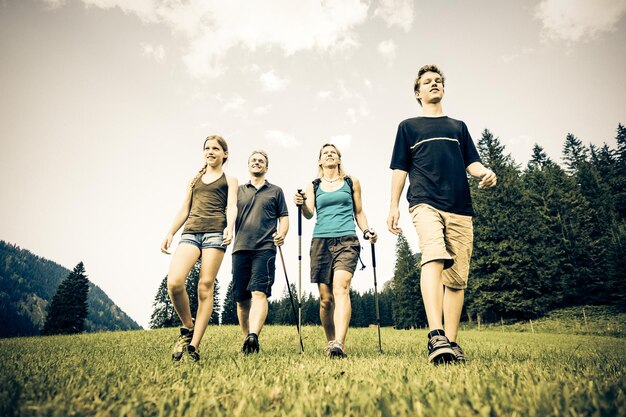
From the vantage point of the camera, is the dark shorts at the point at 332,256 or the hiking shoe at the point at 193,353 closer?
the hiking shoe at the point at 193,353

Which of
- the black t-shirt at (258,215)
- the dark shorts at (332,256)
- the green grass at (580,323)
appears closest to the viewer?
the dark shorts at (332,256)

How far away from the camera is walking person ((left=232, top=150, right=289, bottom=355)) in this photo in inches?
210

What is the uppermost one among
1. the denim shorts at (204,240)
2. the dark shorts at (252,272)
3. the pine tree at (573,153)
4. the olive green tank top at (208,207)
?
the pine tree at (573,153)

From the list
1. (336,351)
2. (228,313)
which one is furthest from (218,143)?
(228,313)

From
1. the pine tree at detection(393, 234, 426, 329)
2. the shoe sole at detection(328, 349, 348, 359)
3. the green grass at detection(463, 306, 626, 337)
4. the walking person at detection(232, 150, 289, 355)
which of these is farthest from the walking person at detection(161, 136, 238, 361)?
the pine tree at detection(393, 234, 426, 329)

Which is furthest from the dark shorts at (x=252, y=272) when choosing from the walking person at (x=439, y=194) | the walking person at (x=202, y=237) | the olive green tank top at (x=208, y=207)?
the walking person at (x=439, y=194)

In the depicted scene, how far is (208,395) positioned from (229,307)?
68559mm

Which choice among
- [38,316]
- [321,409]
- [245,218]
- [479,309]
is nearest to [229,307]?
[479,309]

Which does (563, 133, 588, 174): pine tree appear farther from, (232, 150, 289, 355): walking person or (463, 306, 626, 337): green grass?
(232, 150, 289, 355): walking person

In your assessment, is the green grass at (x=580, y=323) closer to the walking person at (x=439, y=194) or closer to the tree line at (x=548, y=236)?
the tree line at (x=548, y=236)

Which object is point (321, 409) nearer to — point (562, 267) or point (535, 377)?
point (535, 377)

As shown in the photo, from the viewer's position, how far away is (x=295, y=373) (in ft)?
9.00

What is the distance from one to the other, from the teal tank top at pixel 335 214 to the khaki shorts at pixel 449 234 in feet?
5.00

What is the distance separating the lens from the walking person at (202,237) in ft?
14.3
